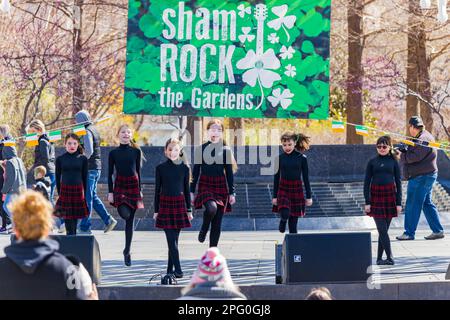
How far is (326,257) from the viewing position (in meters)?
11.0

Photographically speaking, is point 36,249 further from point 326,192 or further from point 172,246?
point 326,192

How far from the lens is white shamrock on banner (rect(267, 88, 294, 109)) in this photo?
67.7 feet

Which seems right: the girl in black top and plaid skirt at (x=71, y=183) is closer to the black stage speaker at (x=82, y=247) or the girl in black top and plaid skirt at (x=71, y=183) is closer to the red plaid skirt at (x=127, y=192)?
the red plaid skirt at (x=127, y=192)

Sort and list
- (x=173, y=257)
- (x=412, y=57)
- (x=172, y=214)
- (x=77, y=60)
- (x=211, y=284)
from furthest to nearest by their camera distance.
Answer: (x=412, y=57) → (x=77, y=60) → (x=172, y=214) → (x=173, y=257) → (x=211, y=284)

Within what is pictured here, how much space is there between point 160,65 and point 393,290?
1029 centimetres

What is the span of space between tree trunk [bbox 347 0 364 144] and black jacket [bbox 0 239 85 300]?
71.2ft

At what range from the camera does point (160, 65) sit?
67.4 ft

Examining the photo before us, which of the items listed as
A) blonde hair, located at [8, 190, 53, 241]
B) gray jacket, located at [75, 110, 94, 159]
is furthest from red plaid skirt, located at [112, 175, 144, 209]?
blonde hair, located at [8, 190, 53, 241]

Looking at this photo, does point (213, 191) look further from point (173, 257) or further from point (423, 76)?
point (423, 76)

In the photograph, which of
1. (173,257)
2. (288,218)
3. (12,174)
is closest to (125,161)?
(173,257)

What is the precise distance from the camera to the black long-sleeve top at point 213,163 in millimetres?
12727

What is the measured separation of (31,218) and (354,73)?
2267 centimetres
